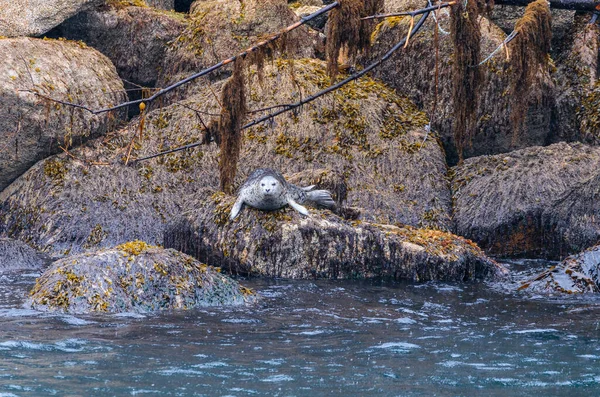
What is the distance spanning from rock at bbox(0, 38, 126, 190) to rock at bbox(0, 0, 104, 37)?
419mm

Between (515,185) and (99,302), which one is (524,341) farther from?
(515,185)

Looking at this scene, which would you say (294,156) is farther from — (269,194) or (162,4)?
(162,4)

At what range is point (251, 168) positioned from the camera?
1505 cm

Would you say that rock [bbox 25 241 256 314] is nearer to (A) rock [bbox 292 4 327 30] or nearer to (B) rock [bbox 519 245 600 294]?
(B) rock [bbox 519 245 600 294]

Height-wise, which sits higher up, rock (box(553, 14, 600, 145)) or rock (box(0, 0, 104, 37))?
rock (box(0, 0, 104, 37))

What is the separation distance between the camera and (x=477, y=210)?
46.4 ft

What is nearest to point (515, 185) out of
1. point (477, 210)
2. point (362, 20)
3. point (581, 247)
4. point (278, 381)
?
point (477, 210)

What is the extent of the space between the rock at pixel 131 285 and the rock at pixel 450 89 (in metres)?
7.21

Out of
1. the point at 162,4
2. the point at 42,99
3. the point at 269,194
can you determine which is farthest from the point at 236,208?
the point at 162,4

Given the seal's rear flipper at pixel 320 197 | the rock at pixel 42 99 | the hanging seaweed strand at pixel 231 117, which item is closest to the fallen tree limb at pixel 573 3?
the hanging seaweed strand at pixel 231 117

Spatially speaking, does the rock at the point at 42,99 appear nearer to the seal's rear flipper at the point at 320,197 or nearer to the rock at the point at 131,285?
the seal's rear flipper at the point at 320,197

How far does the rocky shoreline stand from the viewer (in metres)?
11.9

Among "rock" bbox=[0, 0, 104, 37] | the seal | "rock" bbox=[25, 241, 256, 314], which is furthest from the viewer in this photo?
"rock" bbox=[0, 0, 104, 37]

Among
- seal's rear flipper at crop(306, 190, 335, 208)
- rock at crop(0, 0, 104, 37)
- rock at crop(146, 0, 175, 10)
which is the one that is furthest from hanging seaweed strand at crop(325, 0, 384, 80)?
rock at crop(146, 0, 175, 10)
